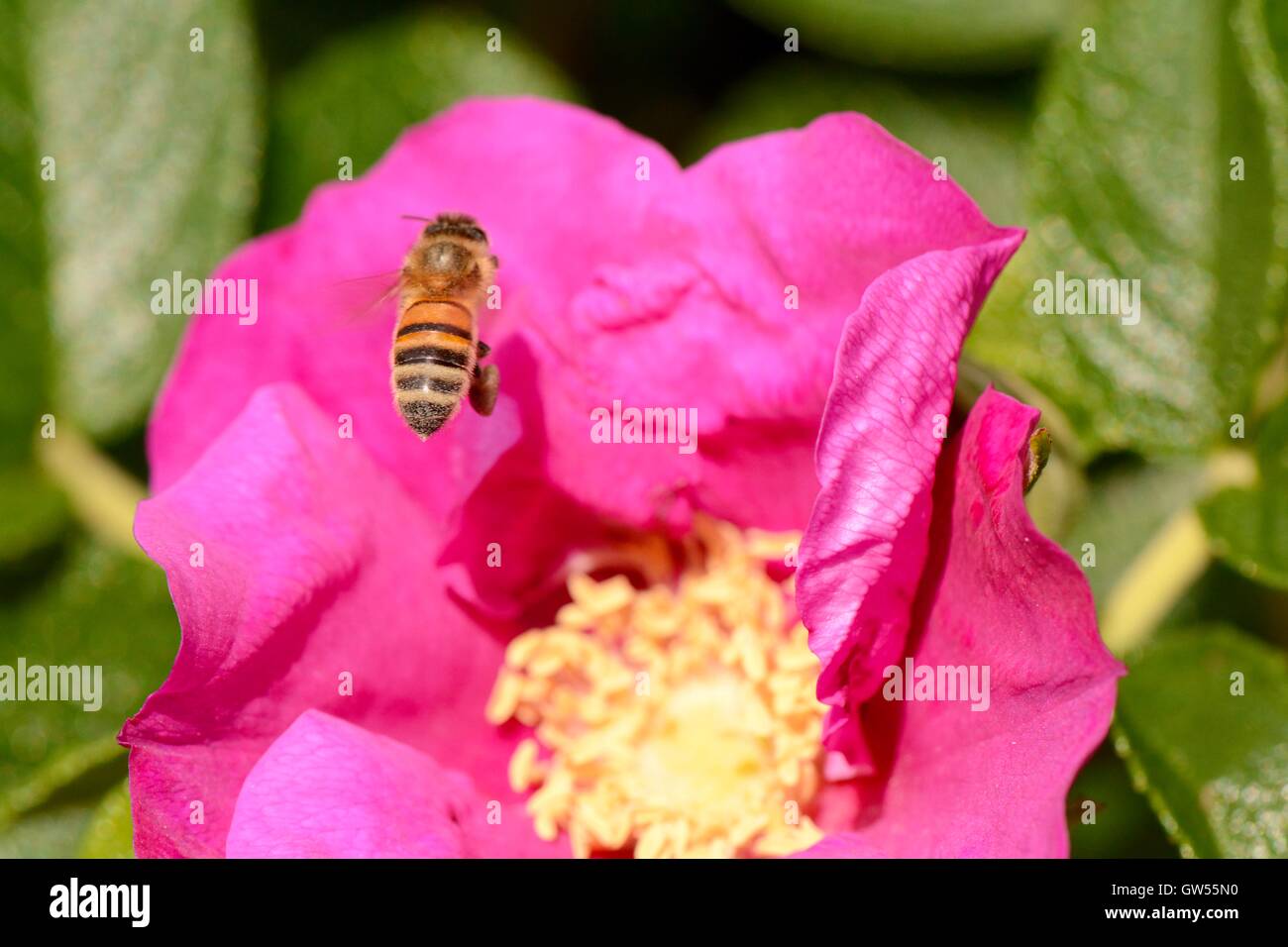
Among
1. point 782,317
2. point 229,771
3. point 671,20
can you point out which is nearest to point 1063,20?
point 671,20

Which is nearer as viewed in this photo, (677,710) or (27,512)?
(677,710)

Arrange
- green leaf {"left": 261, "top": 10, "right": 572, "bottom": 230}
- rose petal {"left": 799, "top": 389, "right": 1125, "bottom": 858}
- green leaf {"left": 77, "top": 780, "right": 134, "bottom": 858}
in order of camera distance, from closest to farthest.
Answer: rose petal {"left": 799, "top": 389, "right": 1125, "bottom": 858}, green leaf {"left": 77, "top": 780, "right": 134, "bottom": 858}, green leaf {"left": 261, "top": 10, "right": 572, "bottom": 230}

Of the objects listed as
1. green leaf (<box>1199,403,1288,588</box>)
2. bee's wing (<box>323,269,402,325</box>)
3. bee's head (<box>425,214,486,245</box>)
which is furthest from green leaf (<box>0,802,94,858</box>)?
green leaf (<box>1199,403,1288,588</box>)

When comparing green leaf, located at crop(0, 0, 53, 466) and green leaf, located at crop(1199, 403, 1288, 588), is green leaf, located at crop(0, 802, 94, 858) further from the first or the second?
green leaf, located at crop(1199, 403, 1288, 588)

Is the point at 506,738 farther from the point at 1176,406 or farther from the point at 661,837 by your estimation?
the point at 1176,406

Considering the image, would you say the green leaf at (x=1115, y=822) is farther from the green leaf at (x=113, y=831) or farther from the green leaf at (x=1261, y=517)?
the green leaf at (x=113, y=831)

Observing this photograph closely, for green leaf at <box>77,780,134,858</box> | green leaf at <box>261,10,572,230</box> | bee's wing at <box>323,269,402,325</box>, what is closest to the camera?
green leaf at <box>77,780,134,858</box>

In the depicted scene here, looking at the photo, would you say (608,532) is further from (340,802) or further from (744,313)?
(340,802)

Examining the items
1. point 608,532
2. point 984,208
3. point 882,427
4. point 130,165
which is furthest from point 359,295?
point 984,208

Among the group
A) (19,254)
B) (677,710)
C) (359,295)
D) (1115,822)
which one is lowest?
(1115,822)
